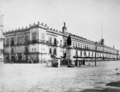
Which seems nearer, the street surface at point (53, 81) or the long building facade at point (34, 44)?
the street surface at point (53, 81)

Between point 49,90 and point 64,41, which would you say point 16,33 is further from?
point 49,90

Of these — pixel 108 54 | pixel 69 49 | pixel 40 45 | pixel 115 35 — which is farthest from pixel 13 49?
pixel 108 54

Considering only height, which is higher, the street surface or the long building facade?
the long building facade

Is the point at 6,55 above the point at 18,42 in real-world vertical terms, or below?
below

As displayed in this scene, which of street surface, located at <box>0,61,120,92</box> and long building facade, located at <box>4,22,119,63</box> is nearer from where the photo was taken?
street surface, located at <box>0,61,120,92</box>

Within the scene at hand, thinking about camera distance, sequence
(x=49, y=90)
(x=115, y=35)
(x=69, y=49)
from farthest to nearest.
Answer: (x=69, y=49) → (x=115, y=35) → (x=49, y=90)

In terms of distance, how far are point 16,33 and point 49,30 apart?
646 cm

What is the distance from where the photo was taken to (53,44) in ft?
93.0

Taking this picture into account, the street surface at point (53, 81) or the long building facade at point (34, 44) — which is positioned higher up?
the long building facade at point (34, 44)

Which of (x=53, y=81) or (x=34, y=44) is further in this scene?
(x=34, y=44)

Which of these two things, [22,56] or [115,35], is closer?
[115,35]

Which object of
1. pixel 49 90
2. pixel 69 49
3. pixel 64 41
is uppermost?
pixel 64 41

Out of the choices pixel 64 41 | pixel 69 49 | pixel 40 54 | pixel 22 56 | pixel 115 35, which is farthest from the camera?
pixel 64 41

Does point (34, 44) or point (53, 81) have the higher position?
point (34, 44)
